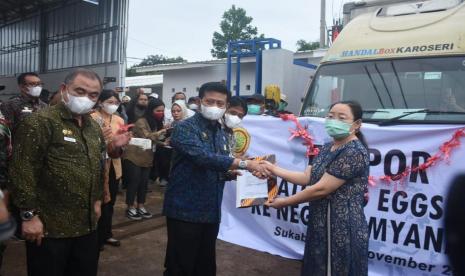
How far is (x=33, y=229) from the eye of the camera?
2451 millimetres

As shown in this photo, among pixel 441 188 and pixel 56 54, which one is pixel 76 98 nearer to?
pixel 441 188

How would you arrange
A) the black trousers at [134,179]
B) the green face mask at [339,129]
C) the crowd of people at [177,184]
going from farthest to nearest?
the black trousers at [134,179]
the green face mask at [339,129]
the crowd of people at [177,184]

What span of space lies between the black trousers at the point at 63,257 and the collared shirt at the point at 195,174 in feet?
1.93

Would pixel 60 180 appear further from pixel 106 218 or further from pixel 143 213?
pixel 143 213

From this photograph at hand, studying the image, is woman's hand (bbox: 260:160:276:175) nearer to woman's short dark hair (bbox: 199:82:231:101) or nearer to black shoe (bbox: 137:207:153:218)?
woman's short dark hair (bbox: 199:82:231:101)

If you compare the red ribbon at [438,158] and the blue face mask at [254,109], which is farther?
the blue face mask at [254,109]

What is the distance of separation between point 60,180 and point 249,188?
4.59 ft

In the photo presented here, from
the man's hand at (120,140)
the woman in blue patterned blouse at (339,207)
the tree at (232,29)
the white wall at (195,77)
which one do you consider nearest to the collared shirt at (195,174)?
the man's hand at (120,140)

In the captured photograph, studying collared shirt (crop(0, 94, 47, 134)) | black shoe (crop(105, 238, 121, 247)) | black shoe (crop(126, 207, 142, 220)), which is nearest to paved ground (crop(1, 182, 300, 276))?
black shoe (crop(105, 238, 121, 247))

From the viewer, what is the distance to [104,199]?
3305mm

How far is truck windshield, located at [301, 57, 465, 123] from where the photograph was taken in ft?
14.1

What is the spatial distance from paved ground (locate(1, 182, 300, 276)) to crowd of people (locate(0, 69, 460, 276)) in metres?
1.28

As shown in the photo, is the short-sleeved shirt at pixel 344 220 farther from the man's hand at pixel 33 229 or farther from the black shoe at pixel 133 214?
the black shoe at pixel 133 214

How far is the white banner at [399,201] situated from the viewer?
12.1 feet
